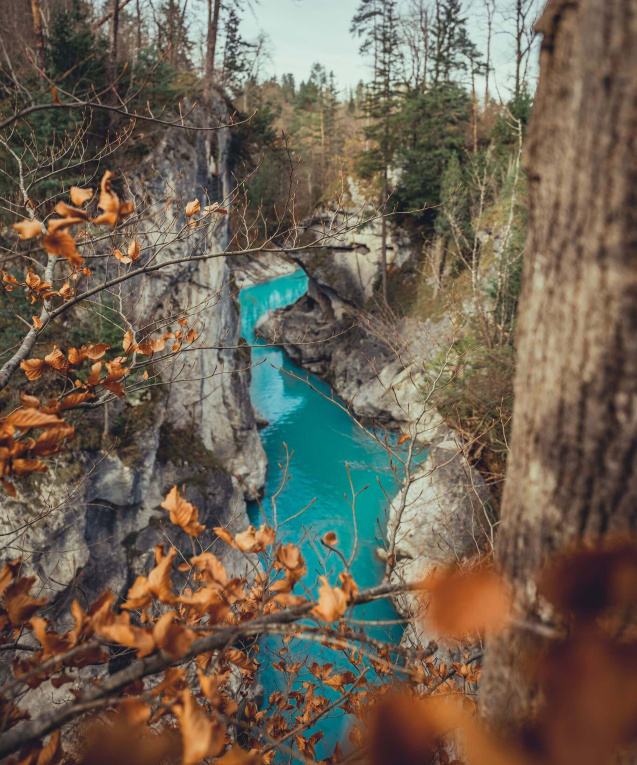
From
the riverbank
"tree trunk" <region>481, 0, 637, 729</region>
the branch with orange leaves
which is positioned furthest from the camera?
the riverbank

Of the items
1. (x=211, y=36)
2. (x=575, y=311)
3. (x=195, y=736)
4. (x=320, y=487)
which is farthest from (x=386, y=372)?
(x=195, y=736)

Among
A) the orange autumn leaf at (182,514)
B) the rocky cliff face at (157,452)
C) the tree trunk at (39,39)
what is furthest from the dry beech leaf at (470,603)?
the tree trunk at (39,39)

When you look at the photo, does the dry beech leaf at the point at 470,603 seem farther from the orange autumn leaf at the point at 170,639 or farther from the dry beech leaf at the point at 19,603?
the dry beech leaf at the point at 19,603

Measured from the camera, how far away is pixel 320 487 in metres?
12.0

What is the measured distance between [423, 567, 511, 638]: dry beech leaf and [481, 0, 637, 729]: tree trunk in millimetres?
53

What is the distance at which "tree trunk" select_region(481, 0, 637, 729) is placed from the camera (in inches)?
31.0

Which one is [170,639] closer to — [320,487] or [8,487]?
[8,487]

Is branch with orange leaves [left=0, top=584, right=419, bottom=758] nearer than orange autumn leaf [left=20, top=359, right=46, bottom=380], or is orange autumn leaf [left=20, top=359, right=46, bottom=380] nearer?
branch with orange leaves [left=0, top=584, right=419, bottom=758]

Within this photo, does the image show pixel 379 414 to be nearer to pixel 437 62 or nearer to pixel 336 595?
pixel 336 595

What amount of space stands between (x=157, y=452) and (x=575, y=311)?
28.5ft

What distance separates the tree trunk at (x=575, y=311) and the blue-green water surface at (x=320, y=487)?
4.91 metres

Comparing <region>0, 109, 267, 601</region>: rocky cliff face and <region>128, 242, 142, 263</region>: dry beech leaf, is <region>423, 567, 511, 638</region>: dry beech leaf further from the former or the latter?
<region>0, 109, 267, 601</region>: rocky cliff face

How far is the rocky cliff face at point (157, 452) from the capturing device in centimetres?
597

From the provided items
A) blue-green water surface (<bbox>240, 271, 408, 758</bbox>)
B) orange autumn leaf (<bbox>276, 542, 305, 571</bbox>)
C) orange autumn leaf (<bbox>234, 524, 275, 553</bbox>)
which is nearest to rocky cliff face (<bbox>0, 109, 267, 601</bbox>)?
blue-green water surface (<bbox>240, 271, 408, 758</bbox>)
